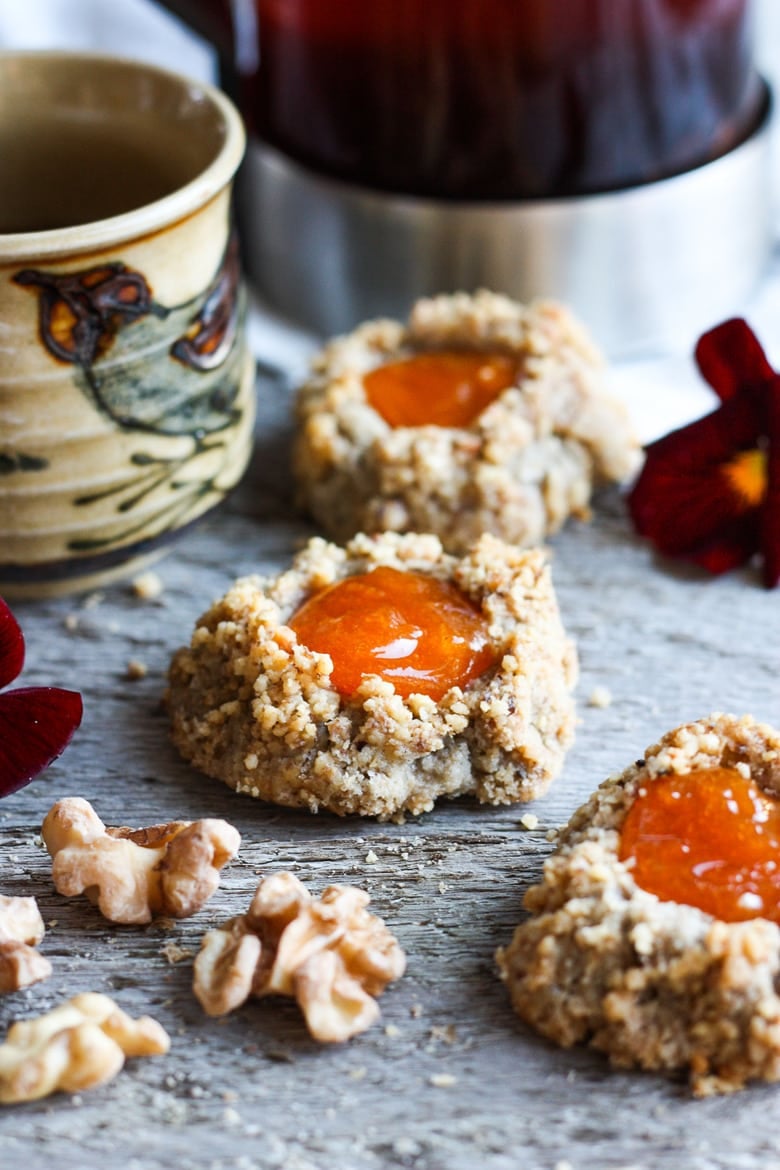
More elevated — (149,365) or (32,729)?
(149,365)

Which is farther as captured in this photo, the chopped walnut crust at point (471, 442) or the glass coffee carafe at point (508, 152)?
the glass coffee carafe at point (508, 152)

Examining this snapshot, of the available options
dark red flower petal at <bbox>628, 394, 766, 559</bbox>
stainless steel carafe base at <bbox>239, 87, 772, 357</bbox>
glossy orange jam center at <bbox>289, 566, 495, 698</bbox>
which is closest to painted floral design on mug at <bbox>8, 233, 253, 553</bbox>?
glossy orange jam center at <bbox>289, 566, 495, 698</bbox>

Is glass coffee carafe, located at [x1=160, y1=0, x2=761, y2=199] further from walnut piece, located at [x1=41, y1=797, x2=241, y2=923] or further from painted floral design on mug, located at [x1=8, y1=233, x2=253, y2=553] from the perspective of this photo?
walnut piece, located at [x1=41, y1=797, x2=241, y2=923]

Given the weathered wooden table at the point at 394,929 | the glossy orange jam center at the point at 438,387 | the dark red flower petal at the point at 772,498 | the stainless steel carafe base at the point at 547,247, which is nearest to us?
the weathered wooden table at the point at 394,929

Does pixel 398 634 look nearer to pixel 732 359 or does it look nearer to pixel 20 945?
pixel 20 945

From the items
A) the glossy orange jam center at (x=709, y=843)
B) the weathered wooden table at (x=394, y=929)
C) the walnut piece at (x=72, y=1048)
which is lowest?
the weathered wooden table at (x=394, y=929)

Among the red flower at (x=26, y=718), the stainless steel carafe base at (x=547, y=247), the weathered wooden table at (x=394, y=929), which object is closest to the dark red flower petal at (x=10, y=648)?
the red flower at (x=26, y=718)

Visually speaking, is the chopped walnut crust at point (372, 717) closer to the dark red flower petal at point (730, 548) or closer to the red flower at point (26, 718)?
the red flower at point (26, 718)

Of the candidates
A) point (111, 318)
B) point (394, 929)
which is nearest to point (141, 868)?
point (394, 929)
